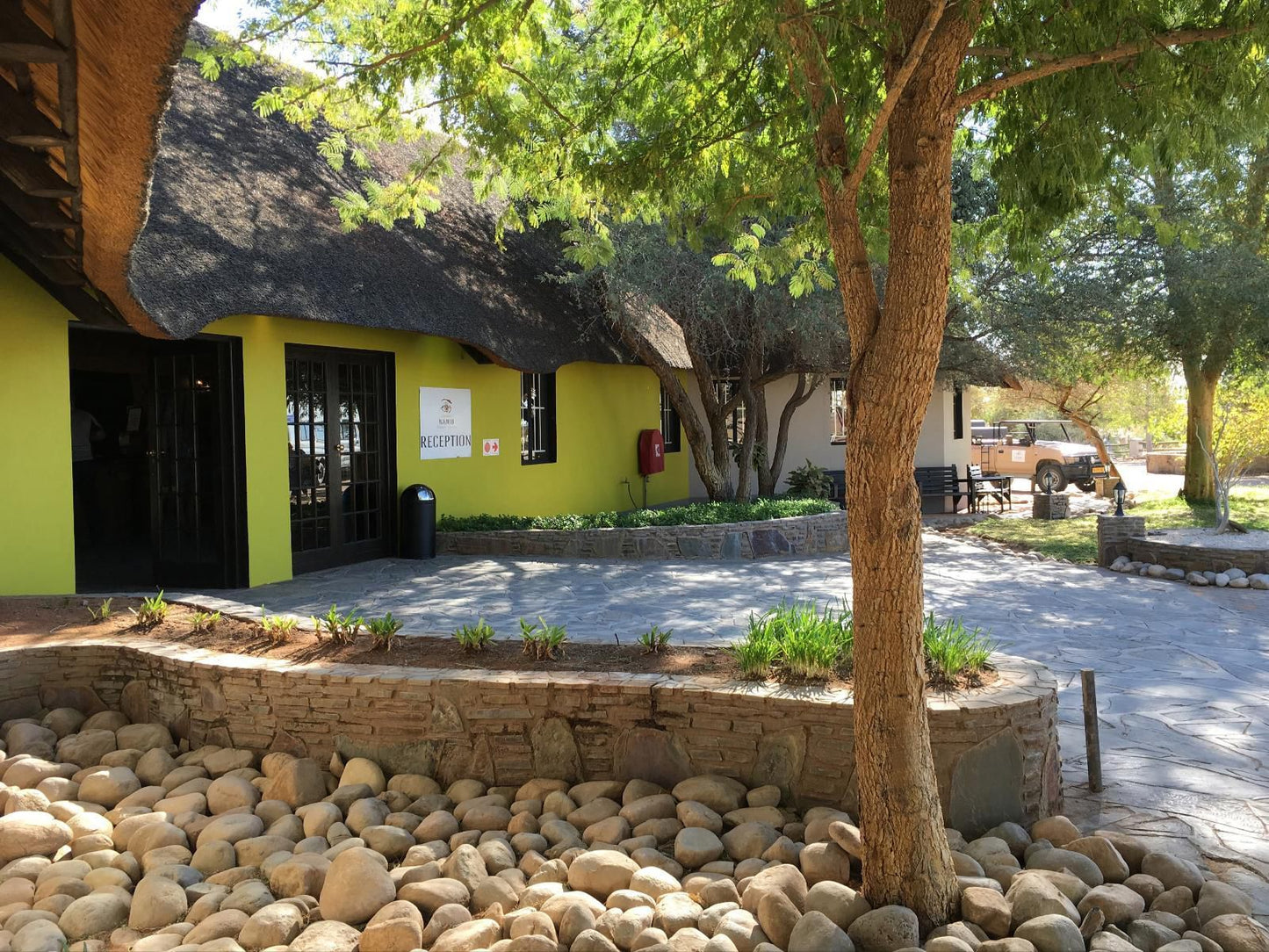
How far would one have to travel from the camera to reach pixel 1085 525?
53.9 feet

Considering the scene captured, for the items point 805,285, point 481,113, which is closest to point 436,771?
point 805,285

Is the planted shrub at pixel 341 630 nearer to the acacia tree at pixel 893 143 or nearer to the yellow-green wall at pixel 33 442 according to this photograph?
the acacia tree at pixel 893 143

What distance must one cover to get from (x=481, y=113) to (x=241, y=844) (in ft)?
16.8

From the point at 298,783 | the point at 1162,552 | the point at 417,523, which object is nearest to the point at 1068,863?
the point at 298,783

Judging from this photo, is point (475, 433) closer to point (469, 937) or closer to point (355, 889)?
point (355, 889)

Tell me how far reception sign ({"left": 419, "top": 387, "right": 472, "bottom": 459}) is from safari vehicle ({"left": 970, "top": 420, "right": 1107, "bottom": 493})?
528 inches

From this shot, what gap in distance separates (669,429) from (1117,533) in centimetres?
958

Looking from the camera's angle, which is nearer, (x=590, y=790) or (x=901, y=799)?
(x=901, y=799)

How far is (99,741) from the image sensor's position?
232 inches

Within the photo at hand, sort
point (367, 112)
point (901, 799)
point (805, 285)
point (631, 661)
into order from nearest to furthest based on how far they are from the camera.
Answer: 1. point (901, 799)
2. point (631, 661)
3. point (805, 285)
4. point (367, 112)

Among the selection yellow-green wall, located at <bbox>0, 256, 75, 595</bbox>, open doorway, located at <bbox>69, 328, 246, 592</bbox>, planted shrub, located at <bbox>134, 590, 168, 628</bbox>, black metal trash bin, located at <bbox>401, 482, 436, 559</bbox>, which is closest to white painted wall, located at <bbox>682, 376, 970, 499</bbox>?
black metal trash bin, located at <bbox>401, 482, 436, 559</bbox>

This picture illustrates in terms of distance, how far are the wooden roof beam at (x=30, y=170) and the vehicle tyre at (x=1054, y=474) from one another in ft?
71.5

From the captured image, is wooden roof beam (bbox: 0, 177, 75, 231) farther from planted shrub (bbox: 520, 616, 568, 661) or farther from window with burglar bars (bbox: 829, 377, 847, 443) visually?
window with burglar bars (bbox: 829, 377, 847, 443)

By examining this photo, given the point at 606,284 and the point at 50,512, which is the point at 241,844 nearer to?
the point at 50,512
